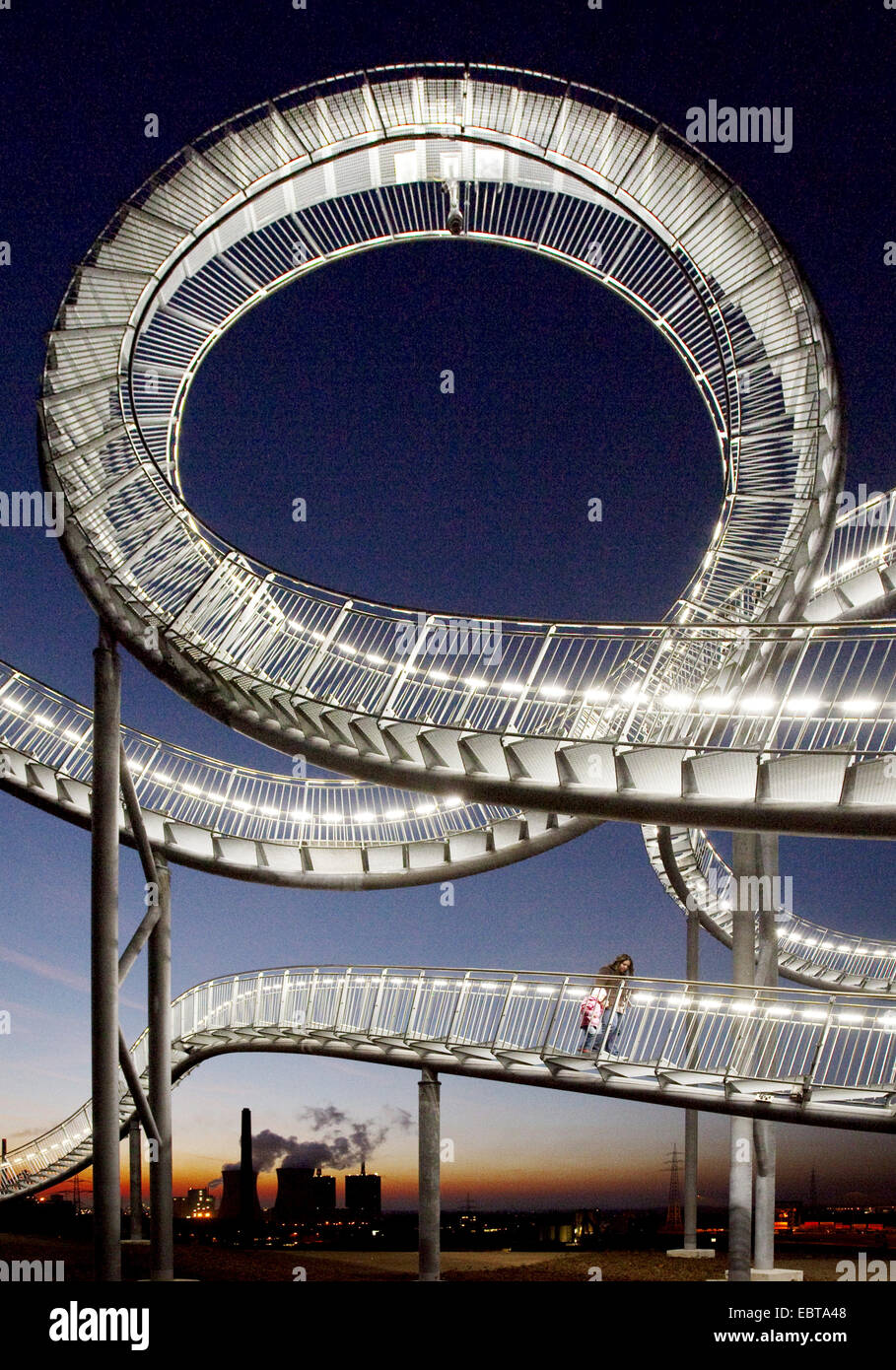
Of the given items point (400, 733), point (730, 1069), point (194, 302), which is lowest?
point (730, 1069)

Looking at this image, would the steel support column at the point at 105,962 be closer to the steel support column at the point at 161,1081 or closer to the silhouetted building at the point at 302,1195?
the steel support column at the point at 161,1081

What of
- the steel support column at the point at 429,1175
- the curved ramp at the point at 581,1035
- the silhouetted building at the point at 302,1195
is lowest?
the silhouetted building at the point at 302,1195

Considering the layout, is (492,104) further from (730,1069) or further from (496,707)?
(730,1069)

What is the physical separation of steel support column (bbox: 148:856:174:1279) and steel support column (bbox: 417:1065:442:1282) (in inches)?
135

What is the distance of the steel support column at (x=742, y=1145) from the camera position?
15.8 metres

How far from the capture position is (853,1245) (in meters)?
22.4

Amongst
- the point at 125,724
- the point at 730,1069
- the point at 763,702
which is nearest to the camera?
the point at 763,702

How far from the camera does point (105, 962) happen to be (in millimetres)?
14039

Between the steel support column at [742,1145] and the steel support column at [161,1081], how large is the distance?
7439 mm

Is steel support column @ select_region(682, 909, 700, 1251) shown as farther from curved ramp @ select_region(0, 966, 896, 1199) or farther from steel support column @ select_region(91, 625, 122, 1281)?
steel support column @ select_region(91, 625, 122, 1281)

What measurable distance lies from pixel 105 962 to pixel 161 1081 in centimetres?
377

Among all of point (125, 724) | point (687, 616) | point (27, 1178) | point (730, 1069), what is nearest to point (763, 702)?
point (687, 616)

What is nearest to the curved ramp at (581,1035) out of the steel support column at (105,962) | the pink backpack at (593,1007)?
the pink backpack at (593,1007)
